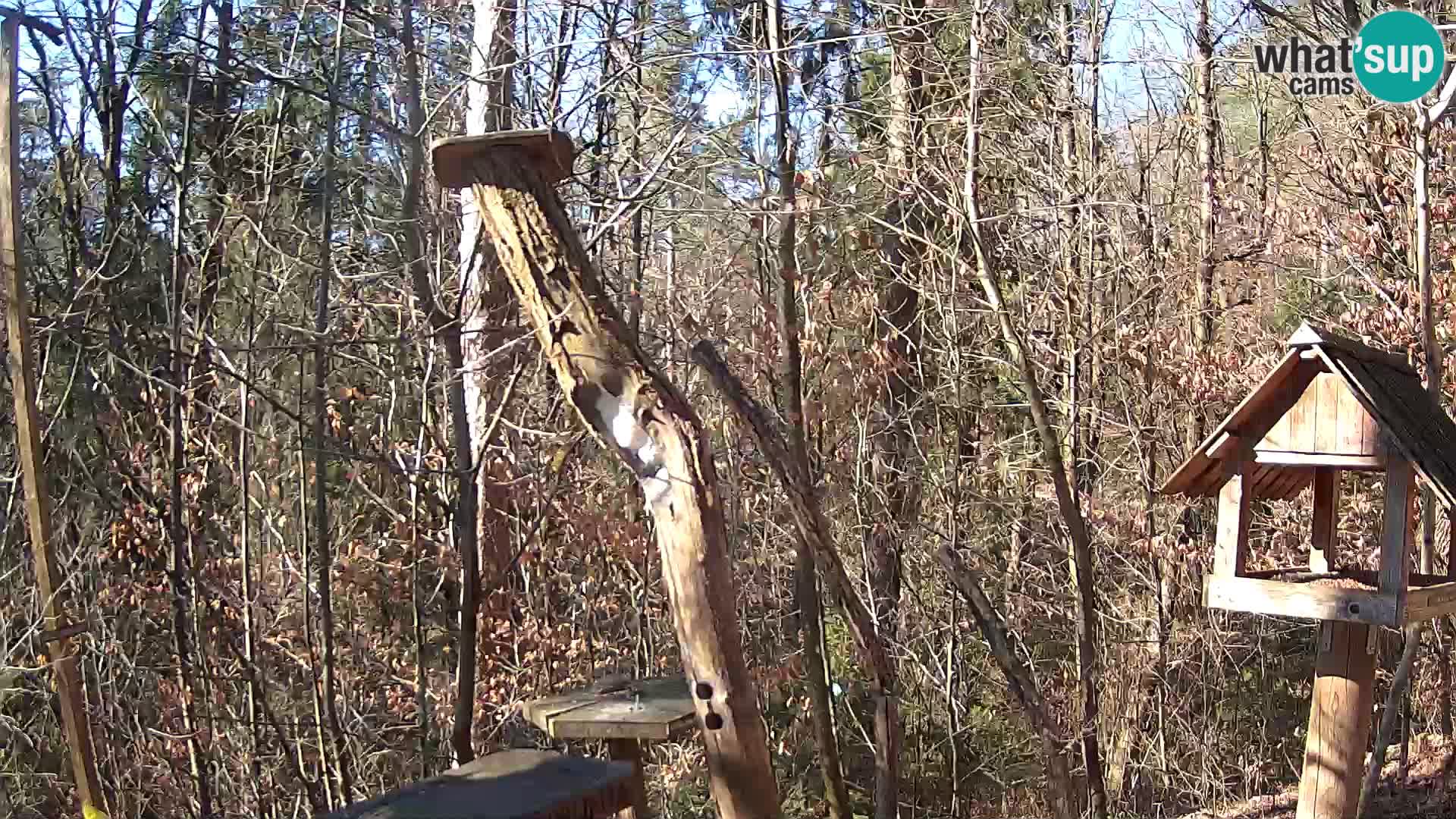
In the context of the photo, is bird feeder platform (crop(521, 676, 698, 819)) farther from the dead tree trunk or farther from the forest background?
the forest background

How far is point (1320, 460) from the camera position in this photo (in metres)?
3.38

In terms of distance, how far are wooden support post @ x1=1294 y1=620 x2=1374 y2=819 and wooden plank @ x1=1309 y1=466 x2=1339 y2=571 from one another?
0.94ft

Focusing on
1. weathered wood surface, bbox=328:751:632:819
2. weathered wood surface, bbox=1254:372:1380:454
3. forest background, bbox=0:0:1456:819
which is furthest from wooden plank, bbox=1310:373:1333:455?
weathered wood surface, bbox=328:751:632:819

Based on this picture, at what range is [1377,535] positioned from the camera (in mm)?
6035

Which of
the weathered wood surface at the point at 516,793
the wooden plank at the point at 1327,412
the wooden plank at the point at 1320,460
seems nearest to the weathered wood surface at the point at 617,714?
the weathered wood surface at the point at 516,793

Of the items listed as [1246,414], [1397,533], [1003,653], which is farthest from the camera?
[1003,653]

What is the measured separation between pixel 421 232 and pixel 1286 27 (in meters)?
4.76

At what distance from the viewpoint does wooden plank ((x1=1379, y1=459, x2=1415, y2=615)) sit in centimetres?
321

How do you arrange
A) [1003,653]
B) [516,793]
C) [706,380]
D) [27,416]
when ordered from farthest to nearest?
1. [706,380]
2. [1003,653]
3. [27,416]
4. [516,793]

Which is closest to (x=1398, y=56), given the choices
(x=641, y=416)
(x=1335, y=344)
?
(x=1335, y=344)

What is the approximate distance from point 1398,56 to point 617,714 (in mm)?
4804

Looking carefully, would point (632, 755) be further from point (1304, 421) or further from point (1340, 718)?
point (1304, 421)

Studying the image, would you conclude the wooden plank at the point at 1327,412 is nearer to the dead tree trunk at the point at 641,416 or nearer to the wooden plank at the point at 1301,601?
the wooden plank at the point at 1301,601

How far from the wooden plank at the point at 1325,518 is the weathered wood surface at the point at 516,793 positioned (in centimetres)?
226
